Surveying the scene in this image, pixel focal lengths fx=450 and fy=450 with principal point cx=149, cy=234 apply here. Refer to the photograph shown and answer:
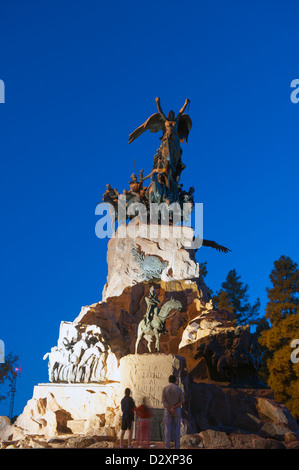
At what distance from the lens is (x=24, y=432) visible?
14680mm

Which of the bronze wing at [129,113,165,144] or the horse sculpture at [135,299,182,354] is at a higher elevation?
the bronze wing at [129,113,165,144]

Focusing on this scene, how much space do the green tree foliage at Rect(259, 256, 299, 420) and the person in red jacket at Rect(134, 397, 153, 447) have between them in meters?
15.2

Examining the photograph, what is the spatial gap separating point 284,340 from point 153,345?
32.3 ft

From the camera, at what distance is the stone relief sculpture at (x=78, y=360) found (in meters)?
16.2

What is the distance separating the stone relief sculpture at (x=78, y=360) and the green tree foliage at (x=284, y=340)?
10.3 meters

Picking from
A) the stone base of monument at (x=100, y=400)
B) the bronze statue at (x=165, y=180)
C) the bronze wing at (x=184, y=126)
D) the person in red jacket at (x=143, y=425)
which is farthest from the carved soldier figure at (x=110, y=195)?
the person in red jacket at (x=143, y=425)

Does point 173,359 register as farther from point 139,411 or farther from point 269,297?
point 269,297

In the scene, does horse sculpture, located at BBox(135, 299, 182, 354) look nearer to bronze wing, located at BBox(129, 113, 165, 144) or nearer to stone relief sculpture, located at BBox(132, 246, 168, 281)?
stone relief sculpture, located at BBox(132, 246, 168, 281)

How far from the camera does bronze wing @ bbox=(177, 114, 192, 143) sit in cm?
2922

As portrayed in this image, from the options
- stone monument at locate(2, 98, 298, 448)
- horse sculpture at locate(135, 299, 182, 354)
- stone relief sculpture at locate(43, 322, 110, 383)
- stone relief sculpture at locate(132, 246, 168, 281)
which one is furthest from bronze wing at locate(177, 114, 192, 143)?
horse sculpture at locate(135, 299, 182, 354)

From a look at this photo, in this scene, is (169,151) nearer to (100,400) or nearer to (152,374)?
(100,400)

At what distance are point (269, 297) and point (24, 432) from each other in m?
16.7

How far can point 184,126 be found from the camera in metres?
29.6

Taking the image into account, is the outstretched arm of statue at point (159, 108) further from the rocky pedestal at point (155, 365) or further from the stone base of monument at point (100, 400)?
the stone base of monument at point (100, 400)
